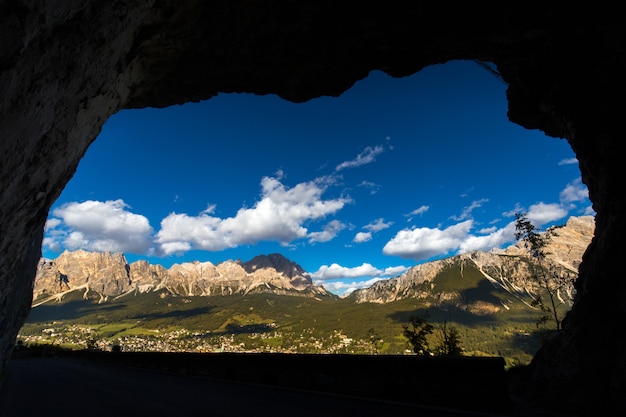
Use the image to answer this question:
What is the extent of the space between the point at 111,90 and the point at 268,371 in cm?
1170

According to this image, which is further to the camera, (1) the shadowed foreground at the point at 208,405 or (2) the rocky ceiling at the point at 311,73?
(1) the shadowed foreground at the point at 208,405

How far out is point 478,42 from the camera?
13891 millimetres

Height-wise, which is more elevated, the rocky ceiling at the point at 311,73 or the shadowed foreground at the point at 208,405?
the rocky ceiling at the point at 311,73

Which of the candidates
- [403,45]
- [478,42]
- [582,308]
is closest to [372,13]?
[403,45]

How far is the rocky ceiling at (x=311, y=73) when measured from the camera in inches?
217

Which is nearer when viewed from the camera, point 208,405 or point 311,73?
point 208,405

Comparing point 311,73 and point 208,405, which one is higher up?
point 311,73

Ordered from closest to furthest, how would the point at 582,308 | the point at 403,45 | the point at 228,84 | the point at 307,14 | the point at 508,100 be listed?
the point at 582,308 < the point at 307,14 < the point at 403,45 < the point at 228,84 < the point at 508,100

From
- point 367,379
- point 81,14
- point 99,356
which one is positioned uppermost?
point 81,14

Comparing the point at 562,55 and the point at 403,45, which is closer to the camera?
the point at 562,55

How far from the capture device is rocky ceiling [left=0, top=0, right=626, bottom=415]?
551 cm

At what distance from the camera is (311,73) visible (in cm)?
1647

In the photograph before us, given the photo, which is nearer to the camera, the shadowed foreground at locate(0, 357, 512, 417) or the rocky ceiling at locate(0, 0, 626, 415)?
the rocky ceiling at locate(0, 0, 626, 415)

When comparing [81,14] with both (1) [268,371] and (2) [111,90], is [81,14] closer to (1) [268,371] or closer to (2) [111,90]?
(2) [111,90]
